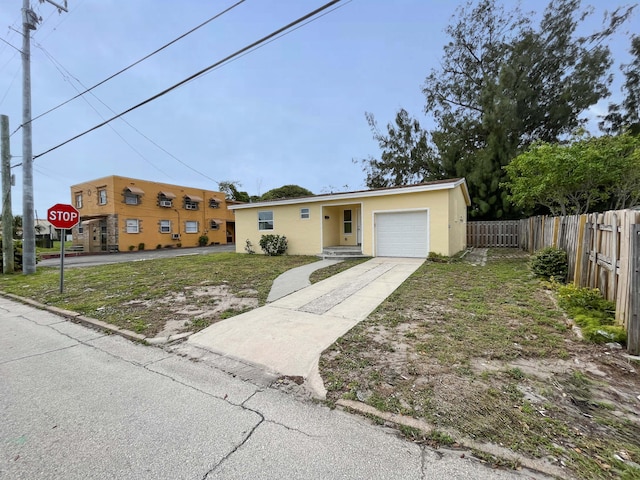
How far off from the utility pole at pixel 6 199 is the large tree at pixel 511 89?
23.7m

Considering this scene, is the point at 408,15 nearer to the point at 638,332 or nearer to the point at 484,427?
the point at 638,332

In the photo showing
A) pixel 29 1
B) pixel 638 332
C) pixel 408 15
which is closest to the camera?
pixel 638 332

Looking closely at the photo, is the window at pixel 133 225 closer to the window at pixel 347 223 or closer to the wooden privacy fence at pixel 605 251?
the window at pixel 347 223

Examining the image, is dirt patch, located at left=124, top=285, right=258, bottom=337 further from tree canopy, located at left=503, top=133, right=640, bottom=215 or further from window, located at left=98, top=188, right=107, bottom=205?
window, located at left=98, top=188, right=107, bottom=205

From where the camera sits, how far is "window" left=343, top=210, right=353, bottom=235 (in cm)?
1490

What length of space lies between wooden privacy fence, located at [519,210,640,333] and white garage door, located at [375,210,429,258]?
436 cm

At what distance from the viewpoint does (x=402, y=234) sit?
11.8m

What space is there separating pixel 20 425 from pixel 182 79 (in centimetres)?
710

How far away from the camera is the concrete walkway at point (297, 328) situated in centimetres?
330

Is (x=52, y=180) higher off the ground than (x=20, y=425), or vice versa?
(x=52, y=180)

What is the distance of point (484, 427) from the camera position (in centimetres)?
210

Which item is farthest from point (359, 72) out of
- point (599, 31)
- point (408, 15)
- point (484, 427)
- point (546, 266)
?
point (599, 31)

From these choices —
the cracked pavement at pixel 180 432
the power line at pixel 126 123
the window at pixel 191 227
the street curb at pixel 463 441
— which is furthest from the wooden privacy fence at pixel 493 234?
the window at pixel 191 227

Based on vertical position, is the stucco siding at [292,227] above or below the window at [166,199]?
below
